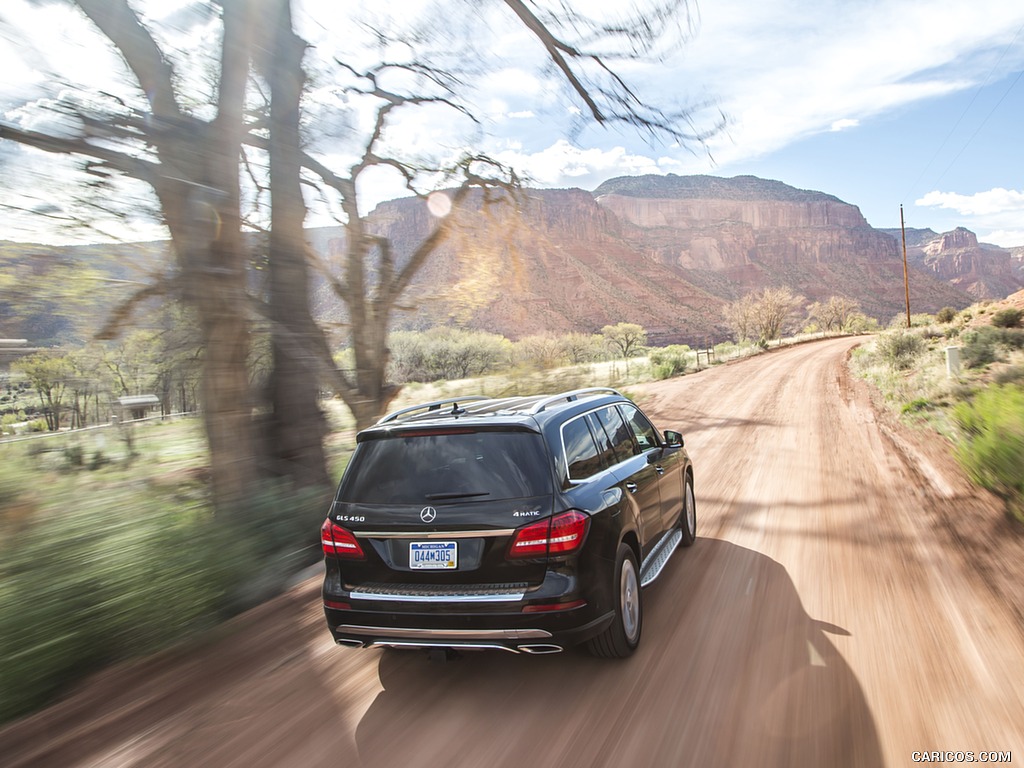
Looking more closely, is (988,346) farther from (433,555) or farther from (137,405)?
(137,405)

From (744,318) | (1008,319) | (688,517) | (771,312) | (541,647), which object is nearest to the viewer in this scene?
Result: (541,647)

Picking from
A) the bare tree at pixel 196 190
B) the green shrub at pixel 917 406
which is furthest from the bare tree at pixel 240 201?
the green shrub at pixel 917 406

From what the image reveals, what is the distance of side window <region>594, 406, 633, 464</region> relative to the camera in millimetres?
4672

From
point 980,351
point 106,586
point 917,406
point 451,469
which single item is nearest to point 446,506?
point 451,469

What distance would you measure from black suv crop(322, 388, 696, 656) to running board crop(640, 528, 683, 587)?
0.82ft

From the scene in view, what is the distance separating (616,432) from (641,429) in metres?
0.75

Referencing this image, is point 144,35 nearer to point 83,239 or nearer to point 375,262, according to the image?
point 83,239

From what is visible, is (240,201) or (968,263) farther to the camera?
(968,263)

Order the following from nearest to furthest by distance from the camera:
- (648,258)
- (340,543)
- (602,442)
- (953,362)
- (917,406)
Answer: (340,543) < (602,442) < (917,406) < (953,362) < (648,258)

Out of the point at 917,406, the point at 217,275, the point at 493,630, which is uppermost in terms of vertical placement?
the point at 217,275

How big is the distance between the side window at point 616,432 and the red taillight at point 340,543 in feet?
5.70

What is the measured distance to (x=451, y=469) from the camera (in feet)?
12.0

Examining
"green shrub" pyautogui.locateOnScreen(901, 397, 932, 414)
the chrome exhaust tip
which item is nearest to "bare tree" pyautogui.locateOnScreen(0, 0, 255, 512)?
the chrome exhaust tip

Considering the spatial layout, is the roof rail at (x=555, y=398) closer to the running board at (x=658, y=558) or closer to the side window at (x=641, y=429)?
the side window at (x=641, y=429)
